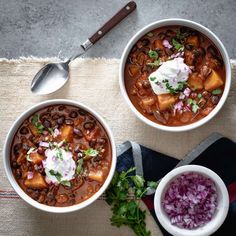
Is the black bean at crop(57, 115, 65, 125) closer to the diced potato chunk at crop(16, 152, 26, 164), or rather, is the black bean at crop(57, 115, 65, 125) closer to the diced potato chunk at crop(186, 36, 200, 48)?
the diced potato chunk at crop(16, 152, 26, 164)

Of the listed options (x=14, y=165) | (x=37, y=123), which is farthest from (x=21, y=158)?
(x=37, y=123)

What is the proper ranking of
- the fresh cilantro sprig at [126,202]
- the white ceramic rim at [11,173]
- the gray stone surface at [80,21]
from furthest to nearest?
the gray stone surface at [80,21] → the fresh cilantro sprig at [126,202] → the white ceramic rim at [11,173]

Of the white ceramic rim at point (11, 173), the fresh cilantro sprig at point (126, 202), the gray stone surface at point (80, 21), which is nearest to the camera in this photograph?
the white ceramic rim at point (11, 173)

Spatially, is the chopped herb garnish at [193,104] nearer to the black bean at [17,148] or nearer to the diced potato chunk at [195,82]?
the diced potato chunk at [195,82]

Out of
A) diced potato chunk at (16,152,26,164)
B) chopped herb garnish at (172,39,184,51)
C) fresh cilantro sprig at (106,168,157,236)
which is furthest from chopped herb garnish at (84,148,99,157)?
chopped herb garnish at (172,39,184,51)

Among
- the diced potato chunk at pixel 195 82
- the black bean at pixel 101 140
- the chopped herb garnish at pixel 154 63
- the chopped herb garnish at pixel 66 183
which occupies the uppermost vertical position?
the chopped herb garnish at pixel 154 63

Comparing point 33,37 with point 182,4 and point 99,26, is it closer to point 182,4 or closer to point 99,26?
point 99,26

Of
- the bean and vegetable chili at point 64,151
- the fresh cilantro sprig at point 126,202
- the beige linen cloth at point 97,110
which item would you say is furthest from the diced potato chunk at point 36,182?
the fresh cilantro sprig at point 126,202
